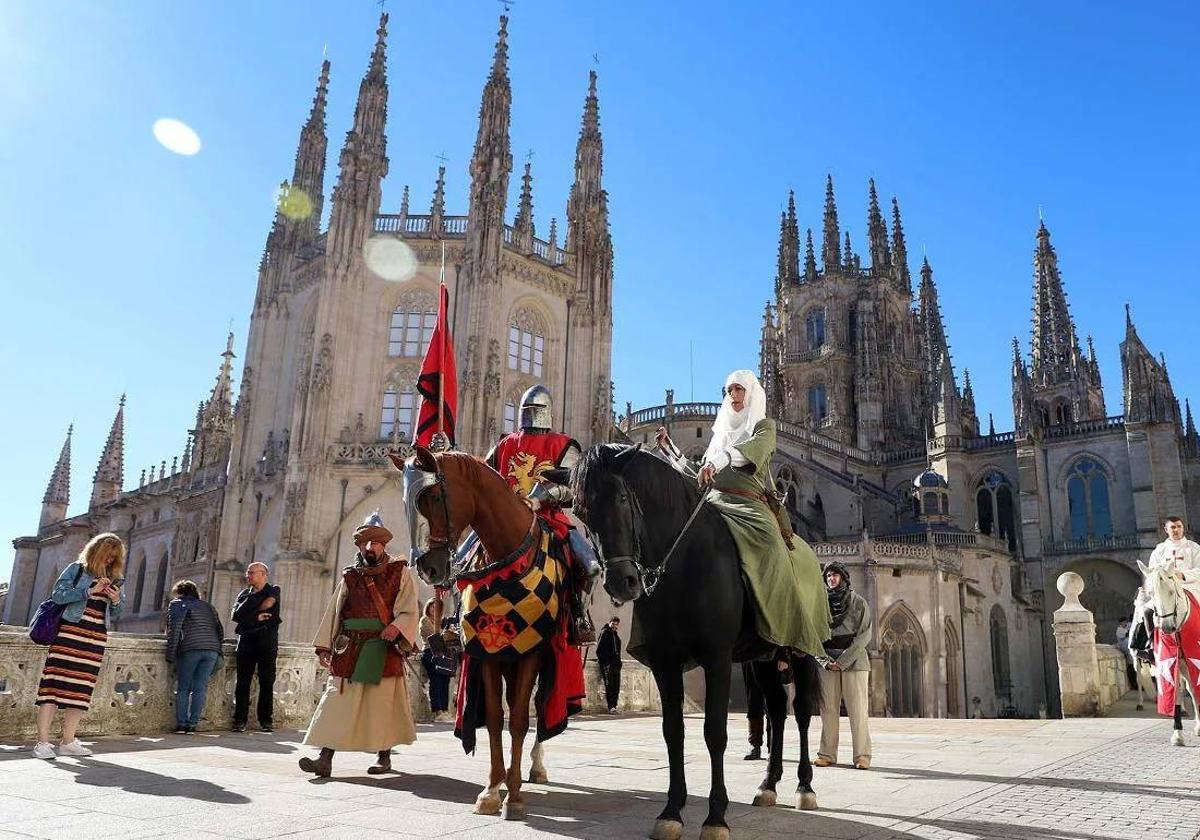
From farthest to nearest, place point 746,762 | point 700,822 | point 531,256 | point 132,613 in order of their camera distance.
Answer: point 132,613 < point 531,256 < point 746,762 < point 700,822

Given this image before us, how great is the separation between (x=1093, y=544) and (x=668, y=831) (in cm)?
4477

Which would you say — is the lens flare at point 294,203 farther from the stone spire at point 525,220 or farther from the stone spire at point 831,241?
the stone spire at point 831,241

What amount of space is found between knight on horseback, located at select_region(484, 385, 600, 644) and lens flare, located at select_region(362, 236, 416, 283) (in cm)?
2281

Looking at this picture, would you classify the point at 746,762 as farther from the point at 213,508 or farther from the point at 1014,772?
the point at 213,508

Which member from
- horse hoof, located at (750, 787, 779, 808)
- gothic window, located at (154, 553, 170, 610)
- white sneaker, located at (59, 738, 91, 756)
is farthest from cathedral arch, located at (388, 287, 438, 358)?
horse hoof, located at (750, 787, 779, 808)

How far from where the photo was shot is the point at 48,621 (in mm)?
7305

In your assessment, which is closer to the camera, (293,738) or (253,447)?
(293,738)

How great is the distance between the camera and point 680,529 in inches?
188

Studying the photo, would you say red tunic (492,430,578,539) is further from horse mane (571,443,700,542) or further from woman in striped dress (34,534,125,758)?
woman in striped dress (34,534,125,758)

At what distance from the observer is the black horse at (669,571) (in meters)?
4.52

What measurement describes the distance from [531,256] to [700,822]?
2640cm

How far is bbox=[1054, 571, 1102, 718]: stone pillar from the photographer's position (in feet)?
45.3

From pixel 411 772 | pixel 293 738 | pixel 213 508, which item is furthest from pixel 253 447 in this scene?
pixel 411 772

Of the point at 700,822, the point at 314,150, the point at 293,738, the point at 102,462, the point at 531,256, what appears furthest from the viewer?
the point at 102,462
